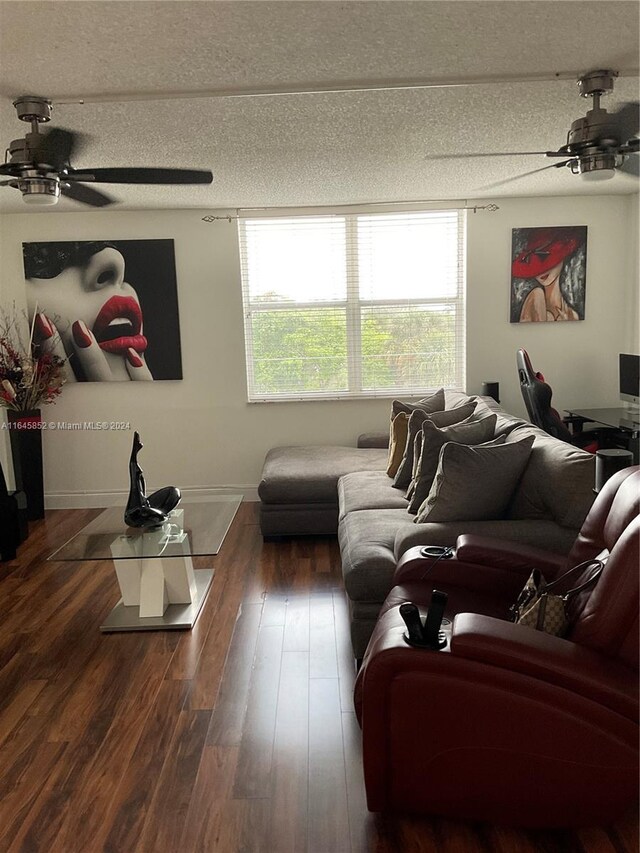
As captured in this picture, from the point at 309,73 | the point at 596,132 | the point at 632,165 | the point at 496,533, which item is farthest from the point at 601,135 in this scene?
the point at 496,533

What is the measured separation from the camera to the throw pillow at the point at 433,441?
3564 millimetres

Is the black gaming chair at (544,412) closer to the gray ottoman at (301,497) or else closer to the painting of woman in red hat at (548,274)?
the painting of woman in red hat at (548,274)

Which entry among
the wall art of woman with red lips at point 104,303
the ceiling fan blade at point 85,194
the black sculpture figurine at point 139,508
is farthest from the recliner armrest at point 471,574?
the wall art of woman with red lips at point 104,303

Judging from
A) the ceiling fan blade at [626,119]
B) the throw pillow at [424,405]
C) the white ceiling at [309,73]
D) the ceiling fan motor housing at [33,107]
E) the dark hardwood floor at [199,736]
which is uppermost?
the white ceiling at [309,73]

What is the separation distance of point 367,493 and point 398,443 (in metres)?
0.59

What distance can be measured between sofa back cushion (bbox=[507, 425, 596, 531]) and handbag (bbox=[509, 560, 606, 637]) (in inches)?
23.2

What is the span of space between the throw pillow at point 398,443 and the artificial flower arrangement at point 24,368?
274 cm

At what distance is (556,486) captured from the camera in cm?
295

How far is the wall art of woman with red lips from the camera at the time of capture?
5602 mm

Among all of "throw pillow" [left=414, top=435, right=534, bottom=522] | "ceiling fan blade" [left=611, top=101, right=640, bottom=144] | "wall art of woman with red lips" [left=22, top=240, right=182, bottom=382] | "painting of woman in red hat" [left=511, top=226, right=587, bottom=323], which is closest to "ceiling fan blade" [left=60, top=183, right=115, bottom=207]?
"wall art of woman with red lips" [left=22, top=240, right=182, bottom=382]

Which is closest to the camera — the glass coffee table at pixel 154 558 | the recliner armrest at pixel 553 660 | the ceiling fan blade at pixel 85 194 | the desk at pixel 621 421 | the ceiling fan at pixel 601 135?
the recliner armrest at pixel 553 660

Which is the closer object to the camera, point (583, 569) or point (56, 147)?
point (583, 569)

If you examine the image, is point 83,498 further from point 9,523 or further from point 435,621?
point 435,621

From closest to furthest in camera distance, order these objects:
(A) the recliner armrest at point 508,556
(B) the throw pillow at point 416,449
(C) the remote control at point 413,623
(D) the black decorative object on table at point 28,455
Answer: (C) the remote control at point 413,623
(A) the recliner armrest at point 508,556
(B) the throw pillow at point 416,449
(D) the black decorative object on table at point 28,455
